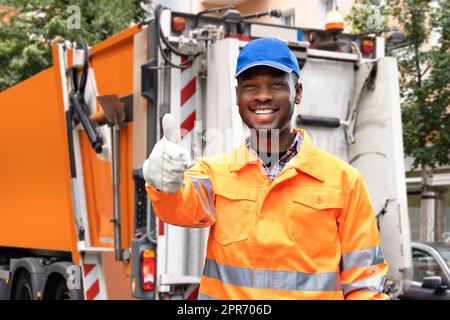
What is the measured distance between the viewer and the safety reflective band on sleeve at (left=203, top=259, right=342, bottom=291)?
2441mm

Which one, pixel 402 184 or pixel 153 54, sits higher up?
pixel 153 54

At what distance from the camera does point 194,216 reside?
7.98 ft

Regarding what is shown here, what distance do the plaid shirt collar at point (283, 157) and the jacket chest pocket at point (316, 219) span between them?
0.12 metres

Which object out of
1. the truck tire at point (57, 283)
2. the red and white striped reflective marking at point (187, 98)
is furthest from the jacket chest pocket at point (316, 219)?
the truck tire at point (57, 283)

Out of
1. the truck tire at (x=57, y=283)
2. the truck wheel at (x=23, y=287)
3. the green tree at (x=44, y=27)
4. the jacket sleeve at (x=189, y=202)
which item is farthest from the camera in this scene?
the green tree at (x=44, y=27)

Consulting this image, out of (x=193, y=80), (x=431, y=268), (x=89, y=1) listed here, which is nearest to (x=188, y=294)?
(x=193, y=80)

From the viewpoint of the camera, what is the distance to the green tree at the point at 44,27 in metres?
12.6

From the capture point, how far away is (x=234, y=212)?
98.2 inches

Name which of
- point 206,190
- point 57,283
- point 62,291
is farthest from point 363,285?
point 57,283

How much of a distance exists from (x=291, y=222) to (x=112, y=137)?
12.1 feet

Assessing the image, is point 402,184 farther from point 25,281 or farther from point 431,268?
point 25,281

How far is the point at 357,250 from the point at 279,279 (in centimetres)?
26

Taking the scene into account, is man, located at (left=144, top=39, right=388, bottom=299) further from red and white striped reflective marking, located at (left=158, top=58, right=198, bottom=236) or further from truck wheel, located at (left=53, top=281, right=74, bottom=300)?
truck wheel, located at (left=53, top=281, right=74, bottom=300)

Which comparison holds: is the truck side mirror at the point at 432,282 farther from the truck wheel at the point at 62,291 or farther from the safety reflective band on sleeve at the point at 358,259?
the safety reflective band on sleeve at the point at 358,259
